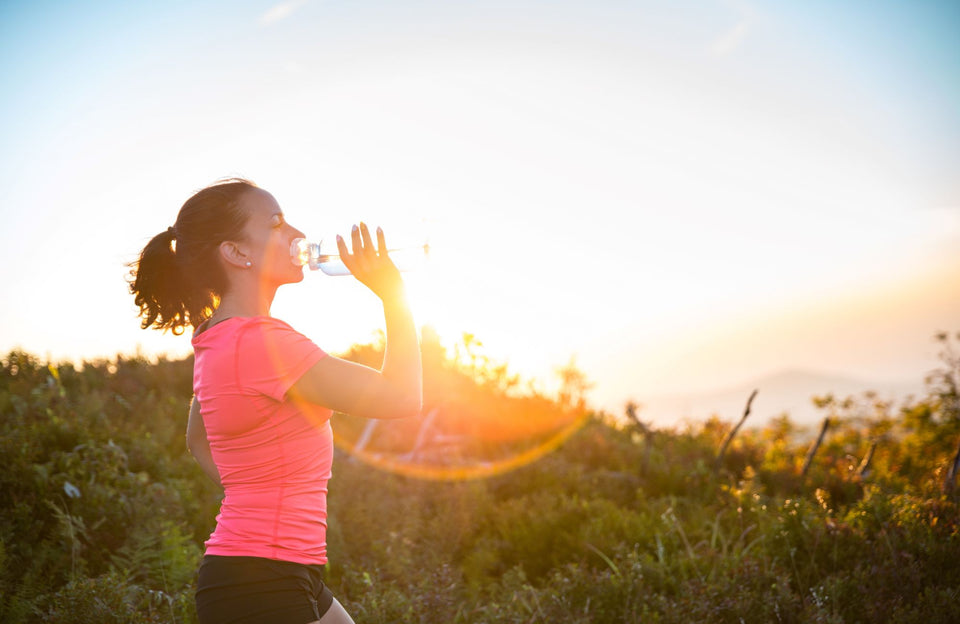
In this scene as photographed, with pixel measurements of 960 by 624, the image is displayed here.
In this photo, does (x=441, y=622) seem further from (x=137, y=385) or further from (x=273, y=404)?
(x=137, y=385)

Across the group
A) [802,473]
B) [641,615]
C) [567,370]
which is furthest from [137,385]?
[802,473]

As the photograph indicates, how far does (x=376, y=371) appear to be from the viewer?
205cm

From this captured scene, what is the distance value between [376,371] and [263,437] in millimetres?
425

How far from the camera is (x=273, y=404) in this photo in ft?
6.84

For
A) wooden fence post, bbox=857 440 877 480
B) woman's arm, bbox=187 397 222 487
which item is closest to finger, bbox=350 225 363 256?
woman's arm, bbox=187 397 222 487

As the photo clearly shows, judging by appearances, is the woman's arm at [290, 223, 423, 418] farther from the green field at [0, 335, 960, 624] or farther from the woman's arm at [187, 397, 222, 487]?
the green field at [0, 335, 960, 624]

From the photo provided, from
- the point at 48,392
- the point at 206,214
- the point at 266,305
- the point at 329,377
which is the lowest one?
the point at 48,392

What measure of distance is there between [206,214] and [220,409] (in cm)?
67

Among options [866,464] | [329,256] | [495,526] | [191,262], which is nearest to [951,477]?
[866,464]

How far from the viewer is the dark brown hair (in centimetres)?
232

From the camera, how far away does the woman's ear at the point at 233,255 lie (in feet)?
7.57

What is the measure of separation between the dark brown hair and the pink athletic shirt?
29 centimetres

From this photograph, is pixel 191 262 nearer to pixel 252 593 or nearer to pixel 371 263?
pixel 371 263

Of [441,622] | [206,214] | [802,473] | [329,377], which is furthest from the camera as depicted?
[802,473]
